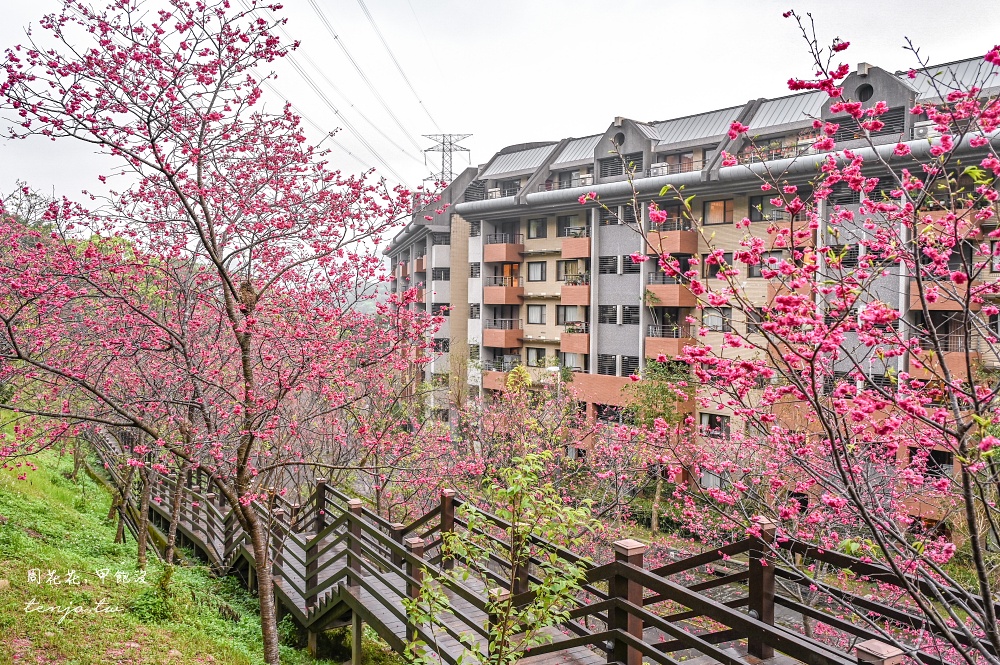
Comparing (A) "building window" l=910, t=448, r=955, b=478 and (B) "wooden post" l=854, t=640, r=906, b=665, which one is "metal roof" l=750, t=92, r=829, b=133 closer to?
(A) "building window" l=910, t=448, r=955, b=478

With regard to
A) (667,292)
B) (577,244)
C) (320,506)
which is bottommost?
(320,506)

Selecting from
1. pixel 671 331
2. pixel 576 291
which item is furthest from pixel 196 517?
pixel 576 291

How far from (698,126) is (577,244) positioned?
22.6 feet

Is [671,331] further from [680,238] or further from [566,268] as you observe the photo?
[566,268]

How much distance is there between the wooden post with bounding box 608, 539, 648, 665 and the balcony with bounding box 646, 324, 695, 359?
20.5 metres

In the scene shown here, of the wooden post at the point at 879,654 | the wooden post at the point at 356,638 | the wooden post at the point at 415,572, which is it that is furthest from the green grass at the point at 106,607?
the wooden post at the point at 879,654

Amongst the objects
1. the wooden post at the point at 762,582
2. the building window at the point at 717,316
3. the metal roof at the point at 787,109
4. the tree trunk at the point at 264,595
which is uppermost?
the metal roof at the point at 787,109

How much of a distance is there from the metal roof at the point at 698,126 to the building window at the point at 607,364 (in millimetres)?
9233

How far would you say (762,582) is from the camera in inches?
236

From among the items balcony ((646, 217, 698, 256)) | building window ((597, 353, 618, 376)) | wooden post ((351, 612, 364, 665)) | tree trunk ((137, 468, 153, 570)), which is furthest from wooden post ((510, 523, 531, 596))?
building window ((597, 353, 618, 376))

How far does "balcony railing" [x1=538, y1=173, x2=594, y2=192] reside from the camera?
30.1 metres

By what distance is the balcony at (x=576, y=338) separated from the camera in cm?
2928

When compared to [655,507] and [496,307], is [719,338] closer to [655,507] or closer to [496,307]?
[655,507]

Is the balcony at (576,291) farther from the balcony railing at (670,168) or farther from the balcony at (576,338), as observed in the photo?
the balcony railing at (670,168)
